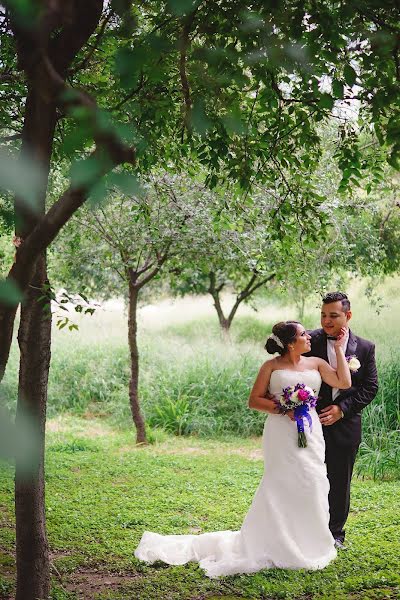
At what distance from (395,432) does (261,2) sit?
23.7 ft

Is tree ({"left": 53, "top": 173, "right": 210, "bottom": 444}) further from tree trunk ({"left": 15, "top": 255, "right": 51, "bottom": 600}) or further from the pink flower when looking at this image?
tree trunk ({"left": 15, "top": 255, "right": 51, "bottom": 600})

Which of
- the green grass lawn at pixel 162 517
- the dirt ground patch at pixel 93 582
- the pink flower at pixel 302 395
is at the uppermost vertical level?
the pink flower at pixel 302 395

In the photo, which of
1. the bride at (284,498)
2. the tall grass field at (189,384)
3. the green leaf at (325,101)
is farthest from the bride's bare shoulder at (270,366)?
the tall grass field at (189,384)

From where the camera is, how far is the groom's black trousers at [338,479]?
6.43 m

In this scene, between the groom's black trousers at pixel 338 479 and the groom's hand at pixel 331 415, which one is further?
the groom's black trousers at pixel 338 479

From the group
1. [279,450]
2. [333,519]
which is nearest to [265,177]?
[279,450]

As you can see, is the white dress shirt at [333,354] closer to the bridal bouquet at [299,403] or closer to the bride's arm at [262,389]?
the bridal bouquet at [299,403]

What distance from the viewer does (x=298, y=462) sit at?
611 centimetres

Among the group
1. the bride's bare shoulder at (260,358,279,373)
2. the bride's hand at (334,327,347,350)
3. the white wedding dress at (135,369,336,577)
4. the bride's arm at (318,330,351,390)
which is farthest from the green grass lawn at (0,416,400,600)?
the bride's hand at (334,327,347,350)

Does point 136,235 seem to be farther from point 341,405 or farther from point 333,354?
point 341,405

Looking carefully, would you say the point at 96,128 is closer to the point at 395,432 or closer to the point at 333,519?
the point at 333,519

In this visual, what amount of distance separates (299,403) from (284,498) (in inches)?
30.8

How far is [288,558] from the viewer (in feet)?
19.4

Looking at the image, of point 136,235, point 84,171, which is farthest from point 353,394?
point 136,235
